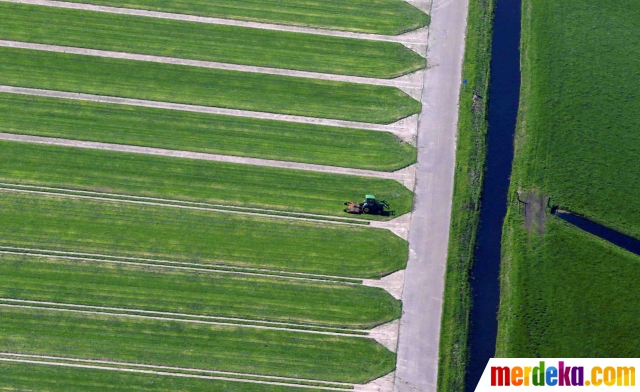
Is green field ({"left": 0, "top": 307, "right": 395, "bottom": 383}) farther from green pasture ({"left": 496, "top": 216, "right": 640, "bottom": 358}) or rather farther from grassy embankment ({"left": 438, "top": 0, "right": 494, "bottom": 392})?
green pasture ({"left": 496, "top": 216, "right": 640, "bottom": 358})

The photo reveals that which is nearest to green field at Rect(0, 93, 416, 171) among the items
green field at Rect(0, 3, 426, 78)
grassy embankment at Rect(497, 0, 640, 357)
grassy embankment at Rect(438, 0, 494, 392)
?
grassy embankment at Rect(438, 0, 494, 392)

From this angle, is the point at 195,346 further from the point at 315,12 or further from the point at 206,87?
the point at 315,12

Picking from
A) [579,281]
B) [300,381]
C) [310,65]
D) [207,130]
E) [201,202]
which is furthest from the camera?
[310,65]

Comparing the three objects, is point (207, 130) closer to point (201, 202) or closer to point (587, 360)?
point (201, 202)

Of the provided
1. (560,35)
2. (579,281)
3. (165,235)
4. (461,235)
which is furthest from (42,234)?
(560,35)

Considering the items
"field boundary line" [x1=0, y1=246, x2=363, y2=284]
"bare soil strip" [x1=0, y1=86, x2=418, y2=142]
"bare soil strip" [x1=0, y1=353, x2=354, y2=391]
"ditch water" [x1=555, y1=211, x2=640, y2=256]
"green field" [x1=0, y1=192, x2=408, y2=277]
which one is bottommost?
"bare soil strip" [x1=0, y1=353, x2=354, y2=391]

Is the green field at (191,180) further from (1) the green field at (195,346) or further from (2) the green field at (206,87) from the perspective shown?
(1) the green field at (195,346)

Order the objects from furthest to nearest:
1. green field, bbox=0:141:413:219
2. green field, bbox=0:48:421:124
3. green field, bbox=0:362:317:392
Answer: green field, bbox=0:48:421:124 < green field, bbox=0:141:413:219 < green field, bbox=0:362:317:392

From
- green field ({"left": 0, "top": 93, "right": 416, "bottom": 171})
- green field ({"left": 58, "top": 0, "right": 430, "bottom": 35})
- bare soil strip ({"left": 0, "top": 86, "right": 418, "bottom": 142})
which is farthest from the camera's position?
green field ({"left": 58, "top": 0, "right": 430, "bottom": 35})
